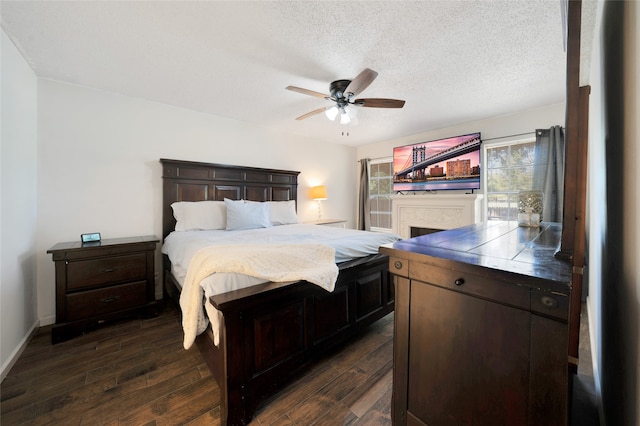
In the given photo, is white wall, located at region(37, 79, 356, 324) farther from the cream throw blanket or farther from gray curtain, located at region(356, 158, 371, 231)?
gray curtain, located at region(356, 158, 371, 231)

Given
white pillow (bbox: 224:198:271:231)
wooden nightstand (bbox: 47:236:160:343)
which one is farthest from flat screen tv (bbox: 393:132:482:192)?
wooden nightstand (bbox: 47:236:160:343)

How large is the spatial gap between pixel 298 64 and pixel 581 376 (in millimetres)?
3195

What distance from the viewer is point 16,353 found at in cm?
188

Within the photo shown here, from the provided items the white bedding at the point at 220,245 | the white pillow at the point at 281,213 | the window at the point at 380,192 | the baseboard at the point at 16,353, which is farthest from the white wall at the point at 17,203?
the window at the point at 380,192

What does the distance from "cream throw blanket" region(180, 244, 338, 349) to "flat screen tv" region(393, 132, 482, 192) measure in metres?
3.21

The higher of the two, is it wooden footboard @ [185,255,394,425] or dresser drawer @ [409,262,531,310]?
dresser drawer @ [409,262,531,310]

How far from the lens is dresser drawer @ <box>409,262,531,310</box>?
2.38 feet

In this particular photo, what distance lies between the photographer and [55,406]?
145 centimetres

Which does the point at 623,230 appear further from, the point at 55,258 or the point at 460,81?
the point at 55,258

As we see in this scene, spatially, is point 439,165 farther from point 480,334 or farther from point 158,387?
point 158,387

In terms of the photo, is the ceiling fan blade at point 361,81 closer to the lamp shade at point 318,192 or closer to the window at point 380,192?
the lamp shade at point 318,192

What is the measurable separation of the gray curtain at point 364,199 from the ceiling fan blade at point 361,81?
9.95ft

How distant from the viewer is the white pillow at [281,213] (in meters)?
3.73

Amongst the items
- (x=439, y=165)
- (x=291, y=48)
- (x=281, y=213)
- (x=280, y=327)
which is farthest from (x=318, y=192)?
(x=280, y=327)
